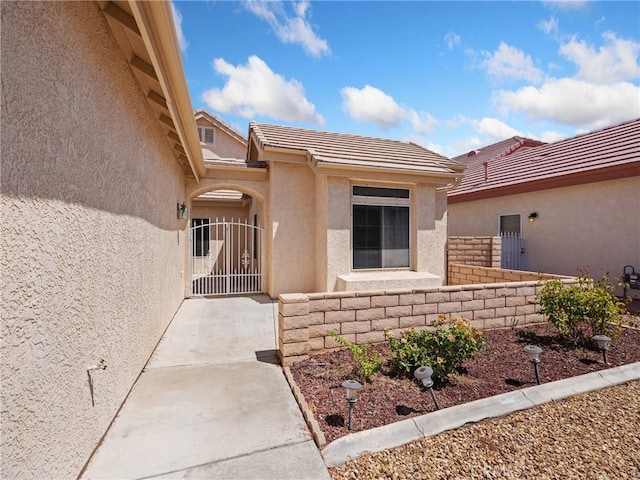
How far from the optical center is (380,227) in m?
9.28

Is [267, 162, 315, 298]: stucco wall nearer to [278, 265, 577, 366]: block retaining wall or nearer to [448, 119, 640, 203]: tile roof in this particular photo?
[278, 265, 577, 366]: block retaining wall

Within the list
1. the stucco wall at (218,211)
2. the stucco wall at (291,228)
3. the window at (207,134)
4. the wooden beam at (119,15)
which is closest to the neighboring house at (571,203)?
the stucco wall at (291,228)

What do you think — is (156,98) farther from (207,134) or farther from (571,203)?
(207,134)

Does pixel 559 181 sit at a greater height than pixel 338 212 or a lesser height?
greater

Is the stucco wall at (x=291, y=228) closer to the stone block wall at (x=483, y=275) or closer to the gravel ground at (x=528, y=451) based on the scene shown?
the stone block wall at (x=483, y=275)

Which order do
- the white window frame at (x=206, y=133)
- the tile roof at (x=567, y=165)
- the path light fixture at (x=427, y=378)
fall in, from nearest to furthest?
the path light fixture at (x=427, y=378), the tile roof at (x=567, y=165), the white window frame at (x=206, y=133)

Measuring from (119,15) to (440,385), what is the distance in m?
5.85

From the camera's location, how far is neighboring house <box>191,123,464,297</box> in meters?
8.74

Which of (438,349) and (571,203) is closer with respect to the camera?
(438,349)

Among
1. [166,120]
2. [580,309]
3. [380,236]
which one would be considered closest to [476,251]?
[380,236]

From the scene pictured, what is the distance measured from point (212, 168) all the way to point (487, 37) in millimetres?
8923

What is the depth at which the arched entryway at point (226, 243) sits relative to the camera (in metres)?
10.3

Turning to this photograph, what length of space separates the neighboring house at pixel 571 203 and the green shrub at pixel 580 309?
20.6 feet

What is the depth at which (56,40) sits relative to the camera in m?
2.24
